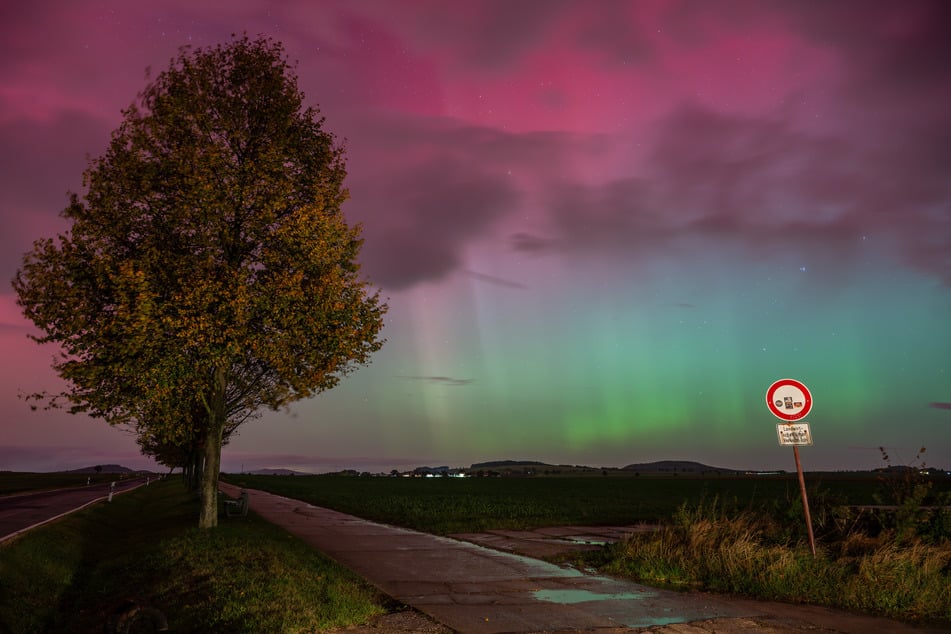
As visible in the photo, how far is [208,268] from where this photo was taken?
14.8 meters

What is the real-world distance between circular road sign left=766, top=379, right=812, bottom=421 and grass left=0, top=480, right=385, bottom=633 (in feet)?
25.0

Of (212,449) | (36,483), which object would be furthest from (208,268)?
(36,483)

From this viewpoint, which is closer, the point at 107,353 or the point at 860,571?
the point at 860,571

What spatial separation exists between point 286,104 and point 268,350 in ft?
23.1

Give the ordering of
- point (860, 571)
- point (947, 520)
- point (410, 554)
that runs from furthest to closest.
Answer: point (410, 554) < point (947, 520) < point (860, 571)

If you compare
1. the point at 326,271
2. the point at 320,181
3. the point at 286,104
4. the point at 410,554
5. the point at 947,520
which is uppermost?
the point at 286,104

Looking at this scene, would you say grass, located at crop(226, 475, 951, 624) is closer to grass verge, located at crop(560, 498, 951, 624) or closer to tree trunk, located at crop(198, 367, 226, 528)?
grass verge, located at crop(560, 498, 951, 624)

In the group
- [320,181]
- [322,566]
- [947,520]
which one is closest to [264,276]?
[320,181]

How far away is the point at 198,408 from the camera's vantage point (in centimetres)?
2169

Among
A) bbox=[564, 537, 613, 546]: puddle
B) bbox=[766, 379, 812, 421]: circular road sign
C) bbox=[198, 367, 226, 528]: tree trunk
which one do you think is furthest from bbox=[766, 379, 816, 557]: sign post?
bbox=[198, 367, 226, 528]: tree trunk

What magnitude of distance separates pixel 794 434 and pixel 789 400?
621 mm

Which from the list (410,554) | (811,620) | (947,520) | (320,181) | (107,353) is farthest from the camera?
(320,181)

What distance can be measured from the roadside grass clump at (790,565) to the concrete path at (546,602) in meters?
0.72

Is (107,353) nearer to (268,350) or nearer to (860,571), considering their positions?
(268,350)
